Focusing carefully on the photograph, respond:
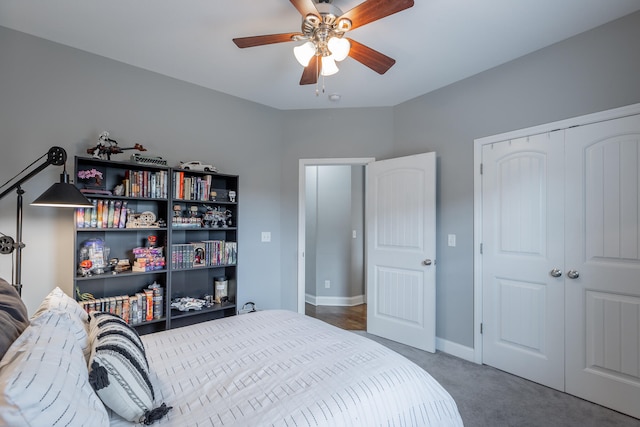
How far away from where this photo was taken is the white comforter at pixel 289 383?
107cm

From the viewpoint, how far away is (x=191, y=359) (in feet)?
4.86

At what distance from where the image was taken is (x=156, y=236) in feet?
8.94

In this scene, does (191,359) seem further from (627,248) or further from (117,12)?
(627,248)

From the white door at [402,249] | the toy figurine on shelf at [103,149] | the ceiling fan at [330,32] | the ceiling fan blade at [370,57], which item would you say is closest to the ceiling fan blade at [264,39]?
the ceiling fan at [330,32]

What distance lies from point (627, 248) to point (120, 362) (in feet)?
9.56

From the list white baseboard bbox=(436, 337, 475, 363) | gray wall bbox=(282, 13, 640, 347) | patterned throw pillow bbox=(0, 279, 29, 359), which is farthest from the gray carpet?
patterned throw pillow bbox=(0, 279, 29, 359)

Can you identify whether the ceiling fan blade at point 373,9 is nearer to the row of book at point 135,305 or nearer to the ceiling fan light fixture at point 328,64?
the ceiling fan light fixture at point 328,64

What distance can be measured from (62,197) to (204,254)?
4.25 ft

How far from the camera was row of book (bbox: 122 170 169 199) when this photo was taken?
8.17ft

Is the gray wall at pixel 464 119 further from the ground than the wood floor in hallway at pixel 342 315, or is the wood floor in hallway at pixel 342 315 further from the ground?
the gray wall at pixel 464 119

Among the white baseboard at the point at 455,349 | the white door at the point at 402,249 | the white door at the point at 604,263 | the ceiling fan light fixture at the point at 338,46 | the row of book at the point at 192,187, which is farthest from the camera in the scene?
the white door at the point at 402,249

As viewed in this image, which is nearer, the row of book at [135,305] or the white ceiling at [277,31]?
the white ceiling at [277,31]

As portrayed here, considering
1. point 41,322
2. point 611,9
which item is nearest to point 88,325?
point 41,322

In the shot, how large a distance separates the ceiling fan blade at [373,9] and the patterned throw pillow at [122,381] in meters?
1.86
